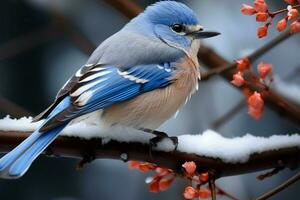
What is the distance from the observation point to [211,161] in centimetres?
237

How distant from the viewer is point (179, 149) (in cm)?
242

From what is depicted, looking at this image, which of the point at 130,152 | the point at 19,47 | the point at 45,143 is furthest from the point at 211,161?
the point at 19,47

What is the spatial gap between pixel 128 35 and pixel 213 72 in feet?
1.56

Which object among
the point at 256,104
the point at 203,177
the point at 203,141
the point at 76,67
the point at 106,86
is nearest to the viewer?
the point at 203,177

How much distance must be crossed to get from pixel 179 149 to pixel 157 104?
1.64ft

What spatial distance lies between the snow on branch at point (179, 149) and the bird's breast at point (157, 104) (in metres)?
0.35

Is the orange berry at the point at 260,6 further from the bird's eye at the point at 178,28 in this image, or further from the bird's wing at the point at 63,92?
the bird's eye at the point at 178,28

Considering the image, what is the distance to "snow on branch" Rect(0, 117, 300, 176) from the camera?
235 centimetres

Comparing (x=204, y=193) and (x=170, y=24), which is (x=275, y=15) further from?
(x=170, y=24)

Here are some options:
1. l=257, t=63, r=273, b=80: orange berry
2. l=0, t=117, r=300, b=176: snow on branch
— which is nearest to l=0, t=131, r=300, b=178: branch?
l=0, t=117, r=300, b=176: snow on branch

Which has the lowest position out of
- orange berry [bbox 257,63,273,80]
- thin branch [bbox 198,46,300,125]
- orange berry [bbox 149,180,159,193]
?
thin branch [bbox 198,46,300,125]

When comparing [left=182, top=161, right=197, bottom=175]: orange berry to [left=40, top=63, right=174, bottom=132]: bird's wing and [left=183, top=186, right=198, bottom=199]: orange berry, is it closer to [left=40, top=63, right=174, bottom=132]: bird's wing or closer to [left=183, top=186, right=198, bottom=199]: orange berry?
[left=183, top=186, right=198, bottom=199]: orange berry

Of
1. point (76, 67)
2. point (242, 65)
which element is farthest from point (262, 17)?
point (76, 67)

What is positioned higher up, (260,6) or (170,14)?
(260,6)
